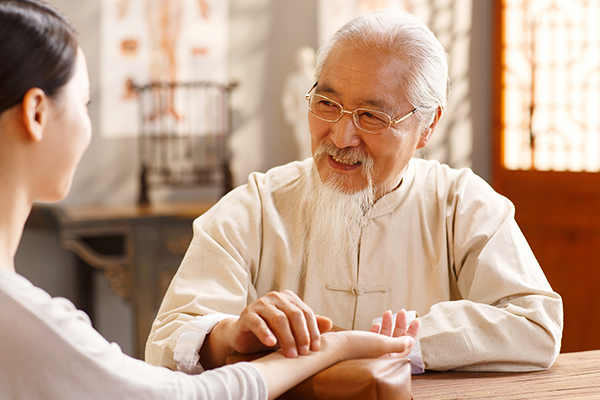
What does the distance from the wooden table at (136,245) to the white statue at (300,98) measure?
1.08 metres

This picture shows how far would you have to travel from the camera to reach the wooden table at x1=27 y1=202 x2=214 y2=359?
387 cm

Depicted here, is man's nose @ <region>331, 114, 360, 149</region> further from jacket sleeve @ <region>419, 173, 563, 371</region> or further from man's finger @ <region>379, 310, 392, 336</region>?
man's finger @ <region>379, 310, 392, 336</region>

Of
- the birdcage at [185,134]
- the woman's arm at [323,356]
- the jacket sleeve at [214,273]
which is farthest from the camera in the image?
the birdcage at [185,134]

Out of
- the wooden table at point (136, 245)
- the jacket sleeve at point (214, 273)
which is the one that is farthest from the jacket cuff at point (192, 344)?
the wooden table at point (136, 245)

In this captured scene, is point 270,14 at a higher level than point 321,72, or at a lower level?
higher

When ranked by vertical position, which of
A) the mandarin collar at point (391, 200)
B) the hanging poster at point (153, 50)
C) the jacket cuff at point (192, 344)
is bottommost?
the jacket cuff at point (192, 344)

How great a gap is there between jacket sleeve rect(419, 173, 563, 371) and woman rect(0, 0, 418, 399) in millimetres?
645

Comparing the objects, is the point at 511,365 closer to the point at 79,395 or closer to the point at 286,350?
the point at 286,350

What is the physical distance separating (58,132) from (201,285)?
2.55ft

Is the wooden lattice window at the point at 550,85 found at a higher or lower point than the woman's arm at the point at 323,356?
higher

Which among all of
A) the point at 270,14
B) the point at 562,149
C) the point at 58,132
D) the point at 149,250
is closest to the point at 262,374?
the point at 58,132

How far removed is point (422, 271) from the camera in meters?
1.87

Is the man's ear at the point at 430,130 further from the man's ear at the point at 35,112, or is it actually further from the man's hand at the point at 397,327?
the man's ear at the point at 35,112

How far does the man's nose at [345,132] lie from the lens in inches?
70.1
